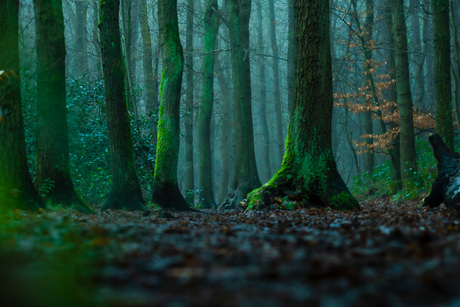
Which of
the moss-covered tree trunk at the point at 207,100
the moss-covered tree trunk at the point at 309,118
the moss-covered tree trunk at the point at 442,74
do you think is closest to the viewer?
the moss-covered tree trunk at the point at 309,118

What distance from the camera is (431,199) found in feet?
29.3

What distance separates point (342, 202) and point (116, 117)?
5864 millimetres

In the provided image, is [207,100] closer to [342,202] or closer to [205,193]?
[205,193]

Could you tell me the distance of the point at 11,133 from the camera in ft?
23.9

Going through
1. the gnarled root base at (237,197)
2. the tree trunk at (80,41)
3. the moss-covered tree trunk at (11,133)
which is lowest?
the gnarled root base at (237,197)

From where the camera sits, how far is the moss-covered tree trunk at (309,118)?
33.3ft

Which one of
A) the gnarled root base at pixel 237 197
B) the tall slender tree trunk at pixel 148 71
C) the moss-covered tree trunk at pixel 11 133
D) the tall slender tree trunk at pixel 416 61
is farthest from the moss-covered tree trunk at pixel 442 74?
the tall slender tree trunk at pixel 148 71

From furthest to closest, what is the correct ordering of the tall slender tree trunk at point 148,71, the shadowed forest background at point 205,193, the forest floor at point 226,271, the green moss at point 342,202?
the tall slender tree trunk at point 148,71 → the green moss at point 342,202 → the shadowed forest background at point 205,193 → the forest floor at point 226,271

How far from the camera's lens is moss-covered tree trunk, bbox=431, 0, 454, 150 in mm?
12086

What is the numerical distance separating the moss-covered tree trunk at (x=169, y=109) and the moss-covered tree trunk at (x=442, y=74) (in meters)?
7.15

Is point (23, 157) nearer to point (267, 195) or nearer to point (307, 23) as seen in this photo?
point (267, 195)

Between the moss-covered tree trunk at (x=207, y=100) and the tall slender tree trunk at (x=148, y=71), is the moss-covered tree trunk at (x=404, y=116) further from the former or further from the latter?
the tall slender tree trunk at (x=148, y=71)

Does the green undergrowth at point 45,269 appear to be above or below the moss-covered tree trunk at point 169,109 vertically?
below

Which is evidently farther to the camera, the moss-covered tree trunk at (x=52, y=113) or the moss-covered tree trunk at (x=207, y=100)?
the moss-covered tree trunk at (x=207, y=100)
